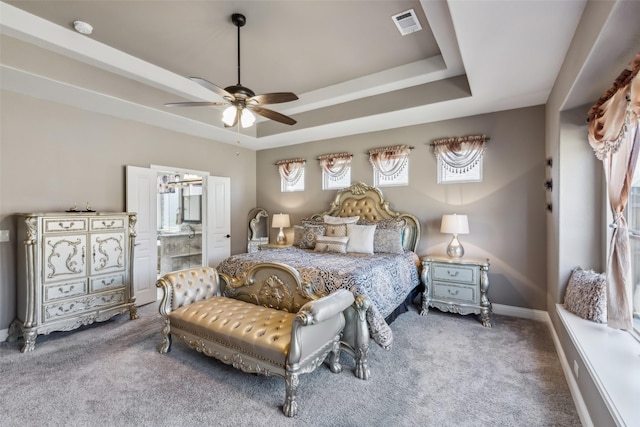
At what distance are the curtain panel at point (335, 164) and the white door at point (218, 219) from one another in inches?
74.5

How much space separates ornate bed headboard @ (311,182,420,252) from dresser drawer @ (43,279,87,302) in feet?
11.1

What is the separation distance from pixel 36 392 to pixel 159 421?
119 cm

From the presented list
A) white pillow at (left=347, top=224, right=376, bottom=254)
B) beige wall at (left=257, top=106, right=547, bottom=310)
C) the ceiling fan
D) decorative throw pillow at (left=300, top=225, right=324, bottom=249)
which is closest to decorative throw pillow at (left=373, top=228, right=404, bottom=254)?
white pillow at (left=347, top=224, right=376, bottom=254)

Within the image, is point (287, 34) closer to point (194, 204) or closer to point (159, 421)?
point (159, 421)

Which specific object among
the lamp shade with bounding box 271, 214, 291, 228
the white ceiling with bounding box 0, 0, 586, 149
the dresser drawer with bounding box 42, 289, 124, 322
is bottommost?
the dresser drawer with bounding box 42, 289, 124, 322

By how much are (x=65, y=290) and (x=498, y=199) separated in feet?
17.9

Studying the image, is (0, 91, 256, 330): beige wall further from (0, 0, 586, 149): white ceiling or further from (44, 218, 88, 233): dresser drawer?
(44, 218, 88, 233): dresser drawer

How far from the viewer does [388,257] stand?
375cm

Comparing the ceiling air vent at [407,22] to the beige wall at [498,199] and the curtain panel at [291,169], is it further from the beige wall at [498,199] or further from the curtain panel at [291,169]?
the curtain panel at [291,169]

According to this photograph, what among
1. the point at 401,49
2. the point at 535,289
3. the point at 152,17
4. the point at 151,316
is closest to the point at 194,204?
the point at 151,316

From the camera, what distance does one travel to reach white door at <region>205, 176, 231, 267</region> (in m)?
5.28

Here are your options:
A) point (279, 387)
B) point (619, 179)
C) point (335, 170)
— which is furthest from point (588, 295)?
point (335, 170)

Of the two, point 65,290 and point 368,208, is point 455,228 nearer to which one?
point 368,208

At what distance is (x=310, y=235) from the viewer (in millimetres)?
4629
